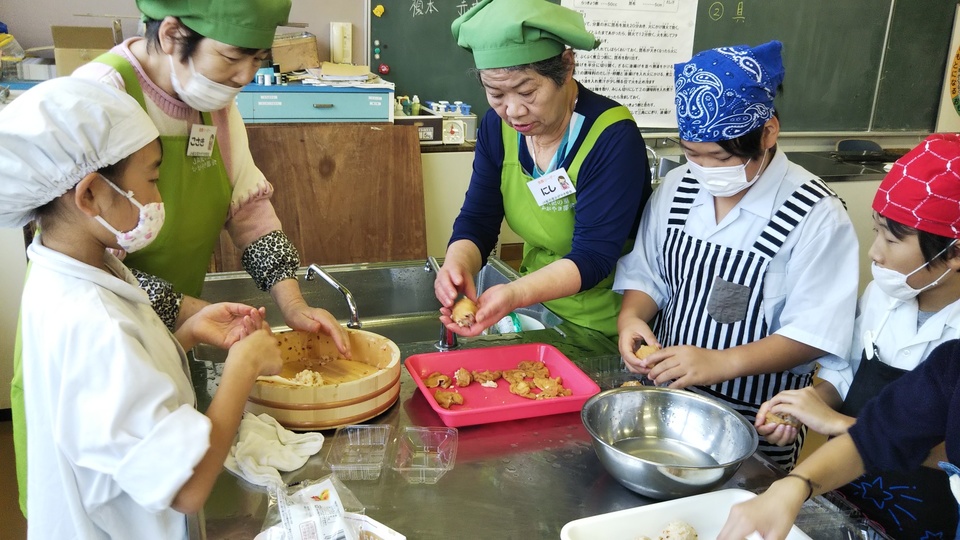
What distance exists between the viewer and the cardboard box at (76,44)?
2.79 m

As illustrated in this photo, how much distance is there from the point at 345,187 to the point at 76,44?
1217 mm

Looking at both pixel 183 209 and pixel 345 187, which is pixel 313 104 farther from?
pixel 183 209

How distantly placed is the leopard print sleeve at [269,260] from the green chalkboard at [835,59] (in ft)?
7.51

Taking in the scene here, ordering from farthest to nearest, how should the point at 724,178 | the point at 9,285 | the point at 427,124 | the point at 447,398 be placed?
the point at 427,124 → the point at 9,285 → the point at 724,178 → the point at 447,398


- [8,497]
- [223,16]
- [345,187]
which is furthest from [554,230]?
[8,497]

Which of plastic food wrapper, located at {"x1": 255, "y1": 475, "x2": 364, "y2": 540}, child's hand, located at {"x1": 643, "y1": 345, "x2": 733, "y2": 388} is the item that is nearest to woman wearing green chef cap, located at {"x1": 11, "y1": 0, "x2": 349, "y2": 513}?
plastic food wrapper, located at {"x1": 255, "y1": 475, "x2": 364, "y2": 540}

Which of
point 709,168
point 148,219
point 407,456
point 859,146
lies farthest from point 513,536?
point 859,146

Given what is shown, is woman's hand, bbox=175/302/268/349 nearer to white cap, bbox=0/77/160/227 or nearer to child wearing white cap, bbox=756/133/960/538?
white cap, bbox=0/77/160/227

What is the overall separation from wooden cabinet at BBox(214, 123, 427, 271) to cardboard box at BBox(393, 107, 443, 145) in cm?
10

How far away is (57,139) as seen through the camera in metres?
0.89

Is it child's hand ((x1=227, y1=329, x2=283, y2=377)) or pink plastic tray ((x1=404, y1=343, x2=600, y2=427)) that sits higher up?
child's hand ((x1=227, y1=329, x2=283, y2=377))

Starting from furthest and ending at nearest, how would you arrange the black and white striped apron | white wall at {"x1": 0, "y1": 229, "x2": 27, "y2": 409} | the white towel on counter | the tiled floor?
white wall at {"x1": 0, "y1": 229, "x2": 27, "y2": 409}
the tiled floor
the black and white striped apron
the white towel on counter

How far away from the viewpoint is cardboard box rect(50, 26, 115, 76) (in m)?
2.79

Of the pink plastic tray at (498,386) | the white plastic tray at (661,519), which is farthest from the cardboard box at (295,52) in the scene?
the white plastic tray at (661,519)
